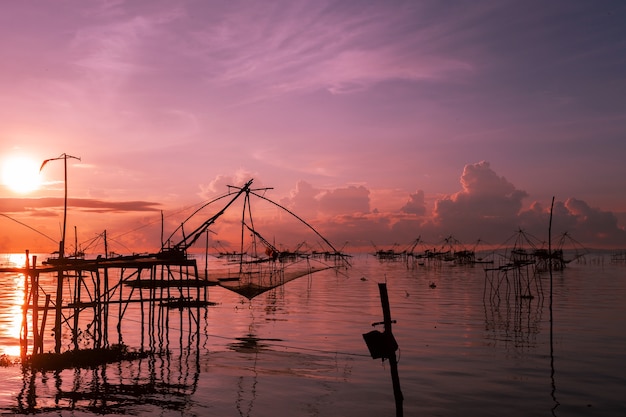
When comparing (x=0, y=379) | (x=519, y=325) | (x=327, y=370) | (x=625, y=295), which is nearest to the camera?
(x=0, y=379)

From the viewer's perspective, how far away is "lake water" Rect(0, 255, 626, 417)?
17.6m

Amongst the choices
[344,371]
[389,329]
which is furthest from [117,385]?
[389,329]

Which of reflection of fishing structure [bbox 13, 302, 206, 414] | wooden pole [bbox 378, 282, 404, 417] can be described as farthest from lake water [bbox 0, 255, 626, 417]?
wooden pole [bbox 378, 282, 404, 417]

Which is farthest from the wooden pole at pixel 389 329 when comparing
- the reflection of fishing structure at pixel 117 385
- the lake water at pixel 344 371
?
the reflection of fishing structure at pixel 117 385

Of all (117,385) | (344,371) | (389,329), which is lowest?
(344,371)

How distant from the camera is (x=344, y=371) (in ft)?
73.8

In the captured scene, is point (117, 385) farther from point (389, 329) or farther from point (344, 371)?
point (389, 329)

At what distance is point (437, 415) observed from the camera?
1686cm

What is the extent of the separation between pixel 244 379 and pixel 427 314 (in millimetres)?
22702

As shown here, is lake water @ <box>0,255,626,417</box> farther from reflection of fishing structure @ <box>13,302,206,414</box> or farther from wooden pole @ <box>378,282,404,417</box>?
wooden pole @ <box>378,282,404,417</box>

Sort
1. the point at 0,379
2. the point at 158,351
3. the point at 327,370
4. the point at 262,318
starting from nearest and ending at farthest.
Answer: the point at 0,379, the point at 327,370, the point at 158,351, the point at 262,318

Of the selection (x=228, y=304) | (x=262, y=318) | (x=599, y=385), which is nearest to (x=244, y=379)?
(x=599, y=385)

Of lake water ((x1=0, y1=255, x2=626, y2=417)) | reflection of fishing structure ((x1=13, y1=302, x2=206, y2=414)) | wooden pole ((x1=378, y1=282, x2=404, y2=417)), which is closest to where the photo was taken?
wooden pole ((x1=378, y1=282, x2=404, y2=417))

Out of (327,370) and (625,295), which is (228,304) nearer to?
(327,370)
